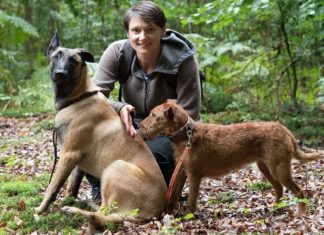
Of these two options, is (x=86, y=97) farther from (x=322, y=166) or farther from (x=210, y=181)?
(x=322, y=166)

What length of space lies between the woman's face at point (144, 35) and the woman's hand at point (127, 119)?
2.53 feet

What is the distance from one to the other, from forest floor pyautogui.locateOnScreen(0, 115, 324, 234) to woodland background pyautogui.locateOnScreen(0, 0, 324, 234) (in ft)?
0.13

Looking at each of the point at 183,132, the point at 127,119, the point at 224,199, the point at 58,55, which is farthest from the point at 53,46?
the point at 224,199

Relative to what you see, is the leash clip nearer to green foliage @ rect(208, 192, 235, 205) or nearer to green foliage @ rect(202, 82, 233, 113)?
green foliage @ rect(208, 192, 235, 205)

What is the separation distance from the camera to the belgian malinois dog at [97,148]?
4.77 metres

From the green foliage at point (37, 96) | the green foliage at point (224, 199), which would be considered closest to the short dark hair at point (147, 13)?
the green foliage at point (224, 199)

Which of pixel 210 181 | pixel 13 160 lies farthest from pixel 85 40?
pixel 210 181

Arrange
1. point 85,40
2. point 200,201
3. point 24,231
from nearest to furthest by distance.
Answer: point 24,231 < point 200,201 < point 85,40

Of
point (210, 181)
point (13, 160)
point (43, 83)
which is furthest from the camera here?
point (43, 83)

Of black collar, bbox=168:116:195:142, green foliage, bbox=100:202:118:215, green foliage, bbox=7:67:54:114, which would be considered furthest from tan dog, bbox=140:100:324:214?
green foliage, bbox=7:67:54:114

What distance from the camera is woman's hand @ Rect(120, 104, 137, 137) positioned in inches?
202

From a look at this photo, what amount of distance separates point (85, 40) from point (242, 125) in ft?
41.2

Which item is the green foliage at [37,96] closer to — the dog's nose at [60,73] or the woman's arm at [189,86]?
the woman's arm at [189,86]

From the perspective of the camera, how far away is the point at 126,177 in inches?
187
